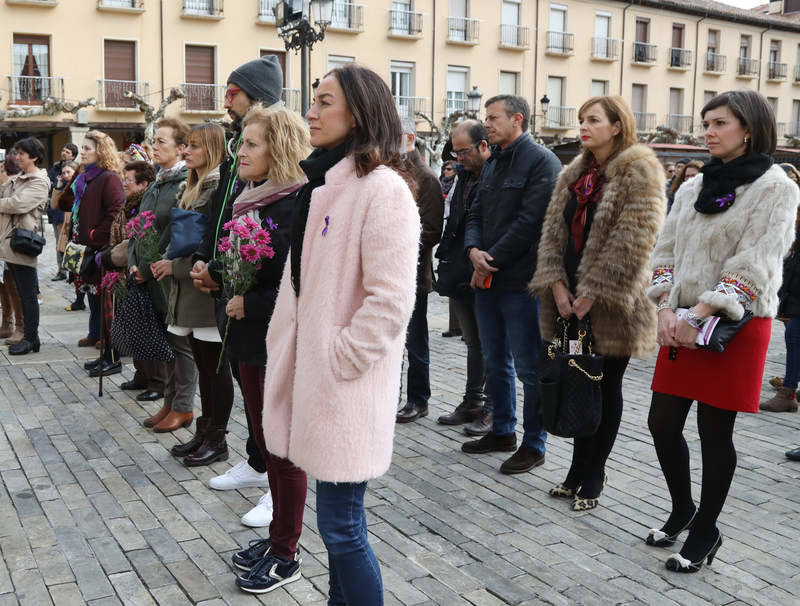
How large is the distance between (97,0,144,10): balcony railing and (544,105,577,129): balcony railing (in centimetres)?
1852

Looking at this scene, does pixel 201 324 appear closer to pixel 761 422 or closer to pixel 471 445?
pixel 471 445

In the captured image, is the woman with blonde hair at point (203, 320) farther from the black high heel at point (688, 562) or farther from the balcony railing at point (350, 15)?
the balcony railing at point (350, 15)

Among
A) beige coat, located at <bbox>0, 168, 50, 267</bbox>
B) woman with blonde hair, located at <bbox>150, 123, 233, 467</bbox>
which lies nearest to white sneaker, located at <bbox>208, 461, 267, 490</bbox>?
woman with blonde hair, located at <bbox>150, 123, 233, 467</bbox>

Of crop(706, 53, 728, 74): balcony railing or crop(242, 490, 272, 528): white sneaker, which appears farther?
crop(706, 53, 728, 74): balcony railing

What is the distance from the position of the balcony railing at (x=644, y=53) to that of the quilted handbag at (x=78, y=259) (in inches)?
1520

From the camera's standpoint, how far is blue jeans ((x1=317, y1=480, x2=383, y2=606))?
8.62 feet

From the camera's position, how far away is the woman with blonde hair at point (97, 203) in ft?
23.4

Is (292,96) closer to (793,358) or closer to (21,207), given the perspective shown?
(21,207)

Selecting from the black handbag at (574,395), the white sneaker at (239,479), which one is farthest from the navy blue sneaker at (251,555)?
the black handbag at (574,395)

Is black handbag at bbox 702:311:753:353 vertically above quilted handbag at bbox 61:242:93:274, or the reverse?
black handbag at bbox 702:311:753:353

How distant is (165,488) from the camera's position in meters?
4.54

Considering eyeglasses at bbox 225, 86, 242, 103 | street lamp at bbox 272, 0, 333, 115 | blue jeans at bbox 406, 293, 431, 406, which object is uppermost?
street lamp at bbox 272, 0, 333, 115

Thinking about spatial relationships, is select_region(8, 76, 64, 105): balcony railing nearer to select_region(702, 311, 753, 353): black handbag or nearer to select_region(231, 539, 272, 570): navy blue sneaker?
select_region(231, 539, 272, 570): navy blue sneaker

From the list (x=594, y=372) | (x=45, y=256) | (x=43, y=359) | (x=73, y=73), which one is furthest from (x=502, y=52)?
(x=594, y=372)
